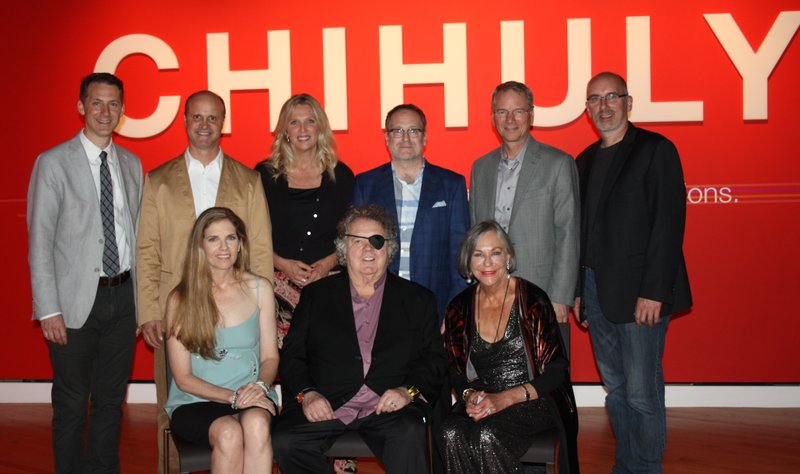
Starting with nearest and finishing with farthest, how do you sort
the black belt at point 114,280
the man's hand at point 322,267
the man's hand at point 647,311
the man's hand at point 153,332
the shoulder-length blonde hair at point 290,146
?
the man's hand at point 647,311 → the man's hand at point 153,332 → the black belt at point 114,280 → the man's hand at point 322,267 → the shoulder-length blonde hair at point 290,146

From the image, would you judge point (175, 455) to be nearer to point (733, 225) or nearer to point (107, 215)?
point (107, 215)

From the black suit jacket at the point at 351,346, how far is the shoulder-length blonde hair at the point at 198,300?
1.17 ft

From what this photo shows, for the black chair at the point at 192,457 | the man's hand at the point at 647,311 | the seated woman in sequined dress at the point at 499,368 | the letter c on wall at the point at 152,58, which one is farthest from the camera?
the letter c on wall at the point at 152,58

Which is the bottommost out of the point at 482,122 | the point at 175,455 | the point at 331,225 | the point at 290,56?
the point at 175,455

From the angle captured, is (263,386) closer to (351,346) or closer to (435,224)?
(351,346)

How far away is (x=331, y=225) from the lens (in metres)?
4.04

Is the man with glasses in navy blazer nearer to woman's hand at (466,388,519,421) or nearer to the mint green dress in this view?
woman's hand at (466,388,519,421)

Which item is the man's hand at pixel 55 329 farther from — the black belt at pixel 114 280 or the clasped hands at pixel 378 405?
the clasped hands at pixel 378 405

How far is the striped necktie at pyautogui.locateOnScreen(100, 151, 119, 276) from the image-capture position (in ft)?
12.5

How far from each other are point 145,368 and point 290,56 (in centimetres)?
283

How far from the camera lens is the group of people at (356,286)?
Result: 10.5 feet

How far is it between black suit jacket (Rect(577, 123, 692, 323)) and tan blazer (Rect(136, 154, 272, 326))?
1778mm

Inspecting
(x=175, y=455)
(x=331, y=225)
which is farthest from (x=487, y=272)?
(x=175, y=455)

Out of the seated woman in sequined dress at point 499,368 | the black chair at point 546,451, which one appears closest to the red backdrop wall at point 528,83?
the seated woman in sequined dress at point 499,368
